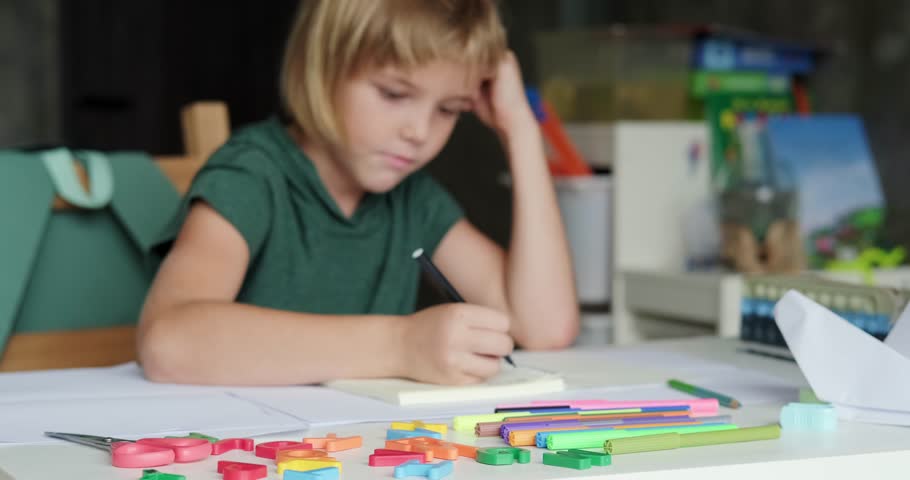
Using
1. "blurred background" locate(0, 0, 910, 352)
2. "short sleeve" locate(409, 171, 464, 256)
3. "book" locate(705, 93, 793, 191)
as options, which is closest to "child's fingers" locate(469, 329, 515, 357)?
"short sleeve" locate(409, 171, 464, 256)

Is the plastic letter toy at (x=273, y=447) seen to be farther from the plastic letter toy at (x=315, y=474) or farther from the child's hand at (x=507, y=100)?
the child's hand at (x=507, y=100)

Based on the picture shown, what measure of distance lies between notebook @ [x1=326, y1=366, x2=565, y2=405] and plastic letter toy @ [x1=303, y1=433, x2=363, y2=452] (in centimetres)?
16

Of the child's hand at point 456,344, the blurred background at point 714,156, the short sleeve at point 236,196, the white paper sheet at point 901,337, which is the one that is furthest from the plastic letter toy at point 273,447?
the blurred background at point 714,156

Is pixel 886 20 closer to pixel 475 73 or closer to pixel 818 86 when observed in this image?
pixel 818 86

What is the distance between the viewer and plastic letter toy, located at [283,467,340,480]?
569 millimetres

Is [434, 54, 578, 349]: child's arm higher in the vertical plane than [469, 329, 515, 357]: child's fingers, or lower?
higher

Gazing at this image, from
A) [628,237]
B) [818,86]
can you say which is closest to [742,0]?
[818,86]

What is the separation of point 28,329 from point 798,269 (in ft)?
3.95

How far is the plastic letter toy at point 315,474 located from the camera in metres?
0.57

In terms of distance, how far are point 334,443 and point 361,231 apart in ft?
2.12

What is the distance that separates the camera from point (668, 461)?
2.06ft

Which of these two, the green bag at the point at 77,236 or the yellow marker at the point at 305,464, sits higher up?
the green bag at the point at 77,236

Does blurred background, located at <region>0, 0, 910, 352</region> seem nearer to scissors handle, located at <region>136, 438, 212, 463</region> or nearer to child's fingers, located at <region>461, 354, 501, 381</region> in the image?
child's fingers, located at <region>461, 354, 501, 381</region>

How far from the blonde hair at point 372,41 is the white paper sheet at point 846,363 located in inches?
19.2
